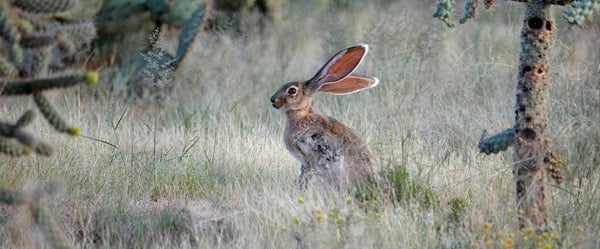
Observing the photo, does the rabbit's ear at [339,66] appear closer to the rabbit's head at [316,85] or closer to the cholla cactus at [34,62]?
the rabbit's head at [316,85]

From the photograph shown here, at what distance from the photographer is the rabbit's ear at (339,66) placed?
6621 millimetres

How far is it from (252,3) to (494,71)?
3426 millimetres

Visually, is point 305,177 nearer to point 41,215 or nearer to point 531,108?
point 531,108

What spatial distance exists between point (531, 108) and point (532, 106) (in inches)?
0.4

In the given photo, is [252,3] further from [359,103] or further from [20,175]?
[20,175]

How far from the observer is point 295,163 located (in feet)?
23.9

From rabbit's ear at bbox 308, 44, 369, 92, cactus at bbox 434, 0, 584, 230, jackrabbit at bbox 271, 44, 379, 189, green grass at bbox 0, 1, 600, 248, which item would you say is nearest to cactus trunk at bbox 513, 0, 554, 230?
cactus at bbox 434, 0, 584, 230

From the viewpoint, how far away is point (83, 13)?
30.2 feet

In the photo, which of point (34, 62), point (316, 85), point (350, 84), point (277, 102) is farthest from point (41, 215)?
point (350, 84)

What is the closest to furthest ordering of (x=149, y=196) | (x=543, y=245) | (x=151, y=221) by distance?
(x=543, y=245) → (x=151, y=221) → (x=149, y=196)

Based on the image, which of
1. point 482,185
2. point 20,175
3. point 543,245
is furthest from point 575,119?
point 20,175

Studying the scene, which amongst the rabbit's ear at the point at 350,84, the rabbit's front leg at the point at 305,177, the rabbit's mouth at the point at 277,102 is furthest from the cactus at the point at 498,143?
the rabbit's mouth at the point at 277,102

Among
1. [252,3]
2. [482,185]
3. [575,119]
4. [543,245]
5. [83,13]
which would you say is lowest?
[543,245]

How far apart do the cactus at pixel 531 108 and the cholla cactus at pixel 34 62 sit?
1.81m
